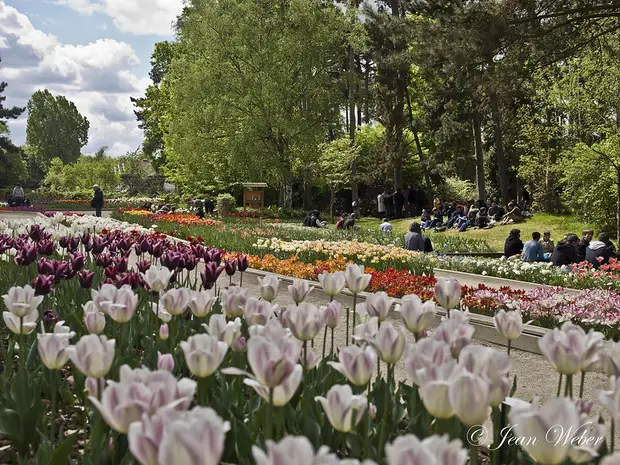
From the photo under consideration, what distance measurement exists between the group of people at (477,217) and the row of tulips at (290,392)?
20.5 meters

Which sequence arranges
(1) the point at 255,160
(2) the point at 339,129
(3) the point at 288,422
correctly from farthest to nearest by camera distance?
(2) the point at 339,129
(1) the point at 255,160
(3) the point at 288,422

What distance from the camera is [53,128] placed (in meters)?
113

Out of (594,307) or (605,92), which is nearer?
(594,307)

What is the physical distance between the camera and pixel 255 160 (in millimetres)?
31406

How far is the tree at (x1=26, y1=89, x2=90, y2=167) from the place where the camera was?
109625 millimetres

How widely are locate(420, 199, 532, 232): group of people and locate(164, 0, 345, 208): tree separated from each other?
9123mm

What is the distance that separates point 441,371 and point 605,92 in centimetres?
1876

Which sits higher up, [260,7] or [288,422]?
[260,7]

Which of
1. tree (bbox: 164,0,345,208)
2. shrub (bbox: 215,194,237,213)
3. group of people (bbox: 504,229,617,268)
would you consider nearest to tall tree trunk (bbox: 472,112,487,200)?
tree (bbox: 164,0,345,208)

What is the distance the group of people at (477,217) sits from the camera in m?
23.0

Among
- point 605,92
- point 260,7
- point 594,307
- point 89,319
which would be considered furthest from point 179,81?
point 89,319

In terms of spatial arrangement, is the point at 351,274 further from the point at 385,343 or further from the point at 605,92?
the point at 605,92

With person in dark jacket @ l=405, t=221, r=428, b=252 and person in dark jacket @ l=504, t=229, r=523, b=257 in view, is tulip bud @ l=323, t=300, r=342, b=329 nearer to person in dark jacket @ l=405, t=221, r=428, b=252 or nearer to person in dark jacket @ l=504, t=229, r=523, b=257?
person in dark jacket @ l=405, t=221, r=428, b=252

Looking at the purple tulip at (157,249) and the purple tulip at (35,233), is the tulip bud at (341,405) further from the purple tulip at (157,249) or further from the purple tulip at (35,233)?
the purple tulip at (35,233)
